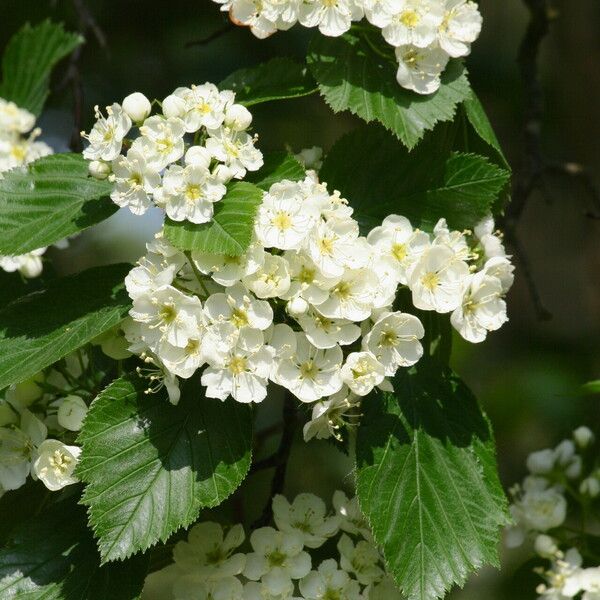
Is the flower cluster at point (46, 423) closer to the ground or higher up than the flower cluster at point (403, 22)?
closer to the ground

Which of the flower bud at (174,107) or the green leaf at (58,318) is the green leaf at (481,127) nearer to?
the flower bud at (174,107)

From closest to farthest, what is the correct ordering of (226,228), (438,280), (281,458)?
(226,228) < (438,280) < (281,458)

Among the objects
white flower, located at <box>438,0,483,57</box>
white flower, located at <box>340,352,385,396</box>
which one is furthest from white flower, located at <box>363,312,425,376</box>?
→ white flower, located at <box>438,0,483,57</box>

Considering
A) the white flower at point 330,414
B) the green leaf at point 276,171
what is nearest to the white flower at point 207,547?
the white flower at point 330,414

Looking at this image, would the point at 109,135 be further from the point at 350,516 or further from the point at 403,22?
the point at 350,516

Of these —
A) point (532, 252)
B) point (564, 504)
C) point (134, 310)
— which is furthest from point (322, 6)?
point (532, 252)

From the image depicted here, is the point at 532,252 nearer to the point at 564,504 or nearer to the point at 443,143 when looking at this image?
the point at 564,504

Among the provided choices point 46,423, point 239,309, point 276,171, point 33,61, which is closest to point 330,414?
point 239,309
